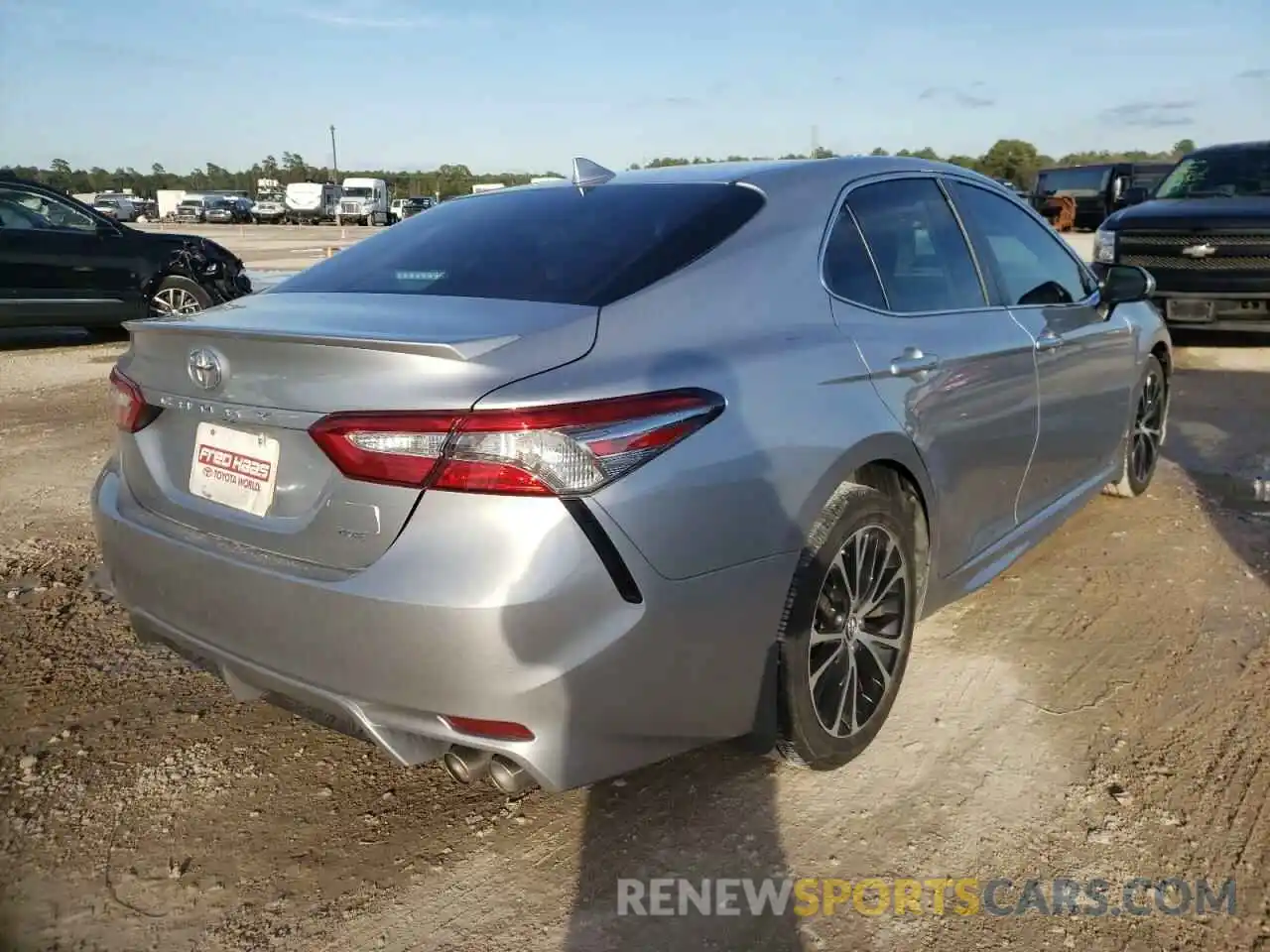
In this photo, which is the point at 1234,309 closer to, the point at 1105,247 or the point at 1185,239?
the point at 1185,239

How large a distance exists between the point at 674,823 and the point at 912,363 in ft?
4.69

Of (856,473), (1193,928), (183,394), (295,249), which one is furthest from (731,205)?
(295,249)

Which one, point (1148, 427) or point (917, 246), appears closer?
point (917, 246)

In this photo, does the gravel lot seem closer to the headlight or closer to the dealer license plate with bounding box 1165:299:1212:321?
the dealer license plate with bounding box 1165:299:1212:321

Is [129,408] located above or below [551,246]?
below

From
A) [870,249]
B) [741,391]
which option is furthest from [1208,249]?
[741,391]

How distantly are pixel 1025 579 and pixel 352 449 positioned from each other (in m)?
3.13

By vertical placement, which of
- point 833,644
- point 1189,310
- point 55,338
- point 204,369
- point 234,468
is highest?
point 204,369

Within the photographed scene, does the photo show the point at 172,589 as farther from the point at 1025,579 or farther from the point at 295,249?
the point at 295,249

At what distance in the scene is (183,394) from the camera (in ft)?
8.41

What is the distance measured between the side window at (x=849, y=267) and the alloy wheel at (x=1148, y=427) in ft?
8.30

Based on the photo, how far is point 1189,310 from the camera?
9.44m

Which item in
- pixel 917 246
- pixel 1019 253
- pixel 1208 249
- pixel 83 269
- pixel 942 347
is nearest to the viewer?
pixel 942 347

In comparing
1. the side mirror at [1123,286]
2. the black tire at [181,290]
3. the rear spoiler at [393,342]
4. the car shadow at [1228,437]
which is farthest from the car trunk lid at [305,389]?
the black tire at [181,290]
